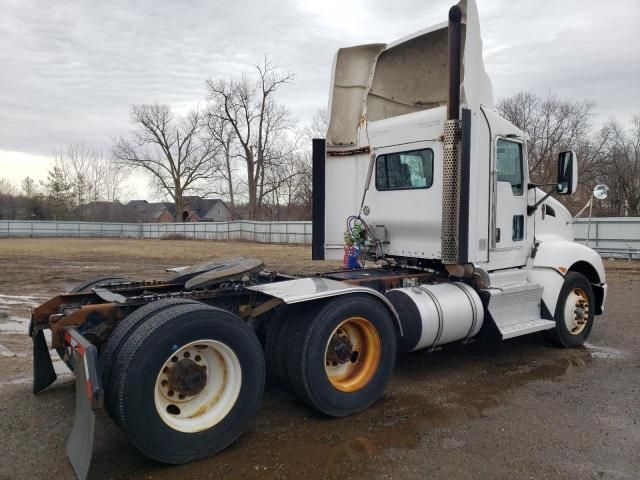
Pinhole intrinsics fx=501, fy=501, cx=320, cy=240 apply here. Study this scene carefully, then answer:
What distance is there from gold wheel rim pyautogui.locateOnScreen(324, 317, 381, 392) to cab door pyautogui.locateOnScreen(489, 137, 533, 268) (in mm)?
2240

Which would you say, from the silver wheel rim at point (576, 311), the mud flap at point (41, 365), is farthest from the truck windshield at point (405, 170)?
the mud flap at point (41, 365)

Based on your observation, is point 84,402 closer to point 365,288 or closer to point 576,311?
point 365,288

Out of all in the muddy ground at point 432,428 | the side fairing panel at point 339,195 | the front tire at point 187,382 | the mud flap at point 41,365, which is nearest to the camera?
the front tire at point 187,382

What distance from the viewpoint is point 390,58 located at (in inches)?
269

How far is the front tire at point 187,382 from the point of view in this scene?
329 cm

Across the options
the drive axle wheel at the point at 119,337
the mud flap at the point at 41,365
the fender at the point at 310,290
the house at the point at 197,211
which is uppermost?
the house at the point at 197,211

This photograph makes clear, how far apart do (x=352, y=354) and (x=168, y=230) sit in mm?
44069

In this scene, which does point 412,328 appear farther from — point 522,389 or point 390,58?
point 390,58

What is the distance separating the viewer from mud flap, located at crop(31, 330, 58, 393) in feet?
15.4

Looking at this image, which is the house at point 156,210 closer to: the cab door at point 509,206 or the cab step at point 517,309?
the cab door at point 509,206

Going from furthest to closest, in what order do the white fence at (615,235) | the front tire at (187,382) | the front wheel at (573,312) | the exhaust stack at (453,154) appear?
the white fence at (615,235)
the front wheel at (573,312)
the exhaust stack at (453,154)
the front tire at (187,382)

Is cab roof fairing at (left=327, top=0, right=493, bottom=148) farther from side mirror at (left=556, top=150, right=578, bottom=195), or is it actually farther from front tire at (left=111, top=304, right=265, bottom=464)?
front tire at (left=111, top=304, right=265, bottom=464)

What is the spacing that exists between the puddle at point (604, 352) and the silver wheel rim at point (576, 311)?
0.89ft

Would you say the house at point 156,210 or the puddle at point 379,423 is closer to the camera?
the puddle at point 379,423
